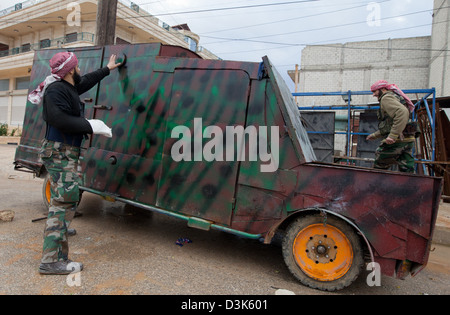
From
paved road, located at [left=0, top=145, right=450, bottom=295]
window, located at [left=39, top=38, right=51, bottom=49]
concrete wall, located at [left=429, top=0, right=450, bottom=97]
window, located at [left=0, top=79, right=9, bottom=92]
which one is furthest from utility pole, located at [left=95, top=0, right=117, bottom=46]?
window, located at [left=0, top=79, right=9, bottom=92]

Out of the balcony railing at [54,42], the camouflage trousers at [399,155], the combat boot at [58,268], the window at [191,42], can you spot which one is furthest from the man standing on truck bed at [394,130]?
the window at [191,42]

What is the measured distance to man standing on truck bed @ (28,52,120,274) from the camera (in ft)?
9.04

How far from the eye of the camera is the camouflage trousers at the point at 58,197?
2.79 metres

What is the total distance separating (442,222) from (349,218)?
3.00m

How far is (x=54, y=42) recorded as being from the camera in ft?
68.6

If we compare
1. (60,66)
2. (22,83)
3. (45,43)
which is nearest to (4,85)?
(22,83)

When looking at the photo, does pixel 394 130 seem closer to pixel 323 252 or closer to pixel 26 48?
pixel 323 252

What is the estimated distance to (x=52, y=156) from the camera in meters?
2.85

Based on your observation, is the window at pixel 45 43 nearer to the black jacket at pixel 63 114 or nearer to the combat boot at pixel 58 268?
the black jacket at pixel 63 114

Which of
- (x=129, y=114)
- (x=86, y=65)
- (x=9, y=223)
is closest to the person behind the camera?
(x=129, y=114)

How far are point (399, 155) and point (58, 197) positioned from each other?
4.21 metres

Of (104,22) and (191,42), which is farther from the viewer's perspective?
(191,42)

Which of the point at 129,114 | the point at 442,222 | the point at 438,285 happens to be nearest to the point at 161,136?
the point at 129,114
